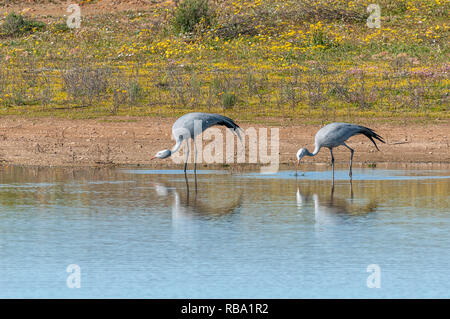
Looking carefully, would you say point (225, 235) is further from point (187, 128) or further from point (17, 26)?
point (17, 26)

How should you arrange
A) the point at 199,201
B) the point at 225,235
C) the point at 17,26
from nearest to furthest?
the point at 225,235
the point at 199,201
the point at 17,26

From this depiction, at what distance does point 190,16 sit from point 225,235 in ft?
82.5

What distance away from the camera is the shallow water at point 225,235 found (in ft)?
24.7

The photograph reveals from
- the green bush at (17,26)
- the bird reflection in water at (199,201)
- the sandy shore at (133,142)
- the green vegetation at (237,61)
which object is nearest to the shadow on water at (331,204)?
the bird reflection in water at (199,201)

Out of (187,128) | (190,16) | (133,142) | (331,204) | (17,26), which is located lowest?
(331,204)

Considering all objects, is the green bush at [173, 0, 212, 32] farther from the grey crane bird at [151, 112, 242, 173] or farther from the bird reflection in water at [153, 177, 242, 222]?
the bird reflection in water at [153, 177, 242, 222]

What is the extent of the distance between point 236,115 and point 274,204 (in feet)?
31.1

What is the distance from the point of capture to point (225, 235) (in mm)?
9641

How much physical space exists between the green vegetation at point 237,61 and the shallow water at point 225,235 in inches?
301

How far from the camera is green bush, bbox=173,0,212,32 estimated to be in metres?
33.8

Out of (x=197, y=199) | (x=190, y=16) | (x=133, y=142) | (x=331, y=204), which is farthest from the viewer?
(x=190, y=16)

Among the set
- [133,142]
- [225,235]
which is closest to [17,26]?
[133,142]
